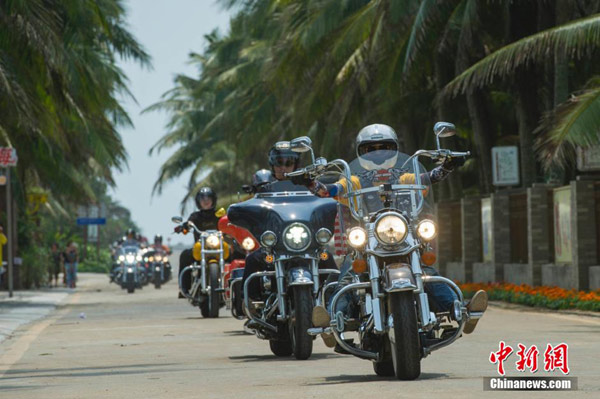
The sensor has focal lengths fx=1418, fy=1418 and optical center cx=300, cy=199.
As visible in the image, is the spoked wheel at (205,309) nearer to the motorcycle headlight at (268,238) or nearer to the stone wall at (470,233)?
the motorcycle headlight at (268,238)

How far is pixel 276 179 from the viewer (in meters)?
13.4

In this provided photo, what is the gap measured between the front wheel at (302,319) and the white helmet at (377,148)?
71.2 inches

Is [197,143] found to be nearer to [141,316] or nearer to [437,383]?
[141,316]

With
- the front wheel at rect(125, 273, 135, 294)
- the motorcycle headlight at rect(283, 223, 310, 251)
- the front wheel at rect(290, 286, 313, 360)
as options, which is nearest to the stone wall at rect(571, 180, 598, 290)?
the motorcycle headlight at rect(283, 223, 310, 251)

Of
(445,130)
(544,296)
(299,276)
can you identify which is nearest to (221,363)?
(299,276)

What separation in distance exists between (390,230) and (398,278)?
33cm

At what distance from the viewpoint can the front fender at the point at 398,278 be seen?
902cm

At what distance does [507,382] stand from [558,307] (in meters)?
12.2

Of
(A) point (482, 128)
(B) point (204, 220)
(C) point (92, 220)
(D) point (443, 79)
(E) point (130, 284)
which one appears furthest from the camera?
(C) point (92, 220)

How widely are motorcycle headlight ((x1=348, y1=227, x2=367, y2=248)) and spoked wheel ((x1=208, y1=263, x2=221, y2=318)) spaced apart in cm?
1044

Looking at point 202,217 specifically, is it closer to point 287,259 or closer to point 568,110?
point 568,110

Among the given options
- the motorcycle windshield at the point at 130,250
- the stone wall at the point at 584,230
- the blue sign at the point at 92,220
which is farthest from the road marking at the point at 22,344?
the blue sign at the point at 92,220

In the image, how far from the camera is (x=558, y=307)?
20.9 metres

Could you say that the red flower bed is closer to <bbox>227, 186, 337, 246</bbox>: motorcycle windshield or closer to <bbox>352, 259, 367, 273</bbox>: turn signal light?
<bbox>227, 186, 337, 246</bbox>: motorcycle windshield
